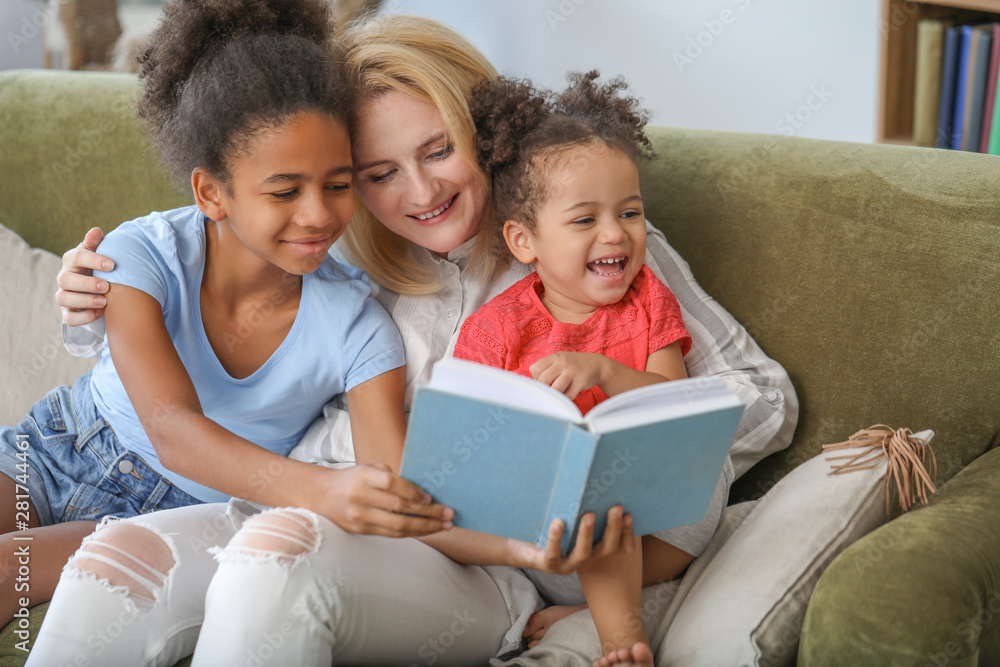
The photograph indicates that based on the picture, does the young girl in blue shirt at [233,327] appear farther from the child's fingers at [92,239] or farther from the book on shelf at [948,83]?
the book on shelf at [948,83]

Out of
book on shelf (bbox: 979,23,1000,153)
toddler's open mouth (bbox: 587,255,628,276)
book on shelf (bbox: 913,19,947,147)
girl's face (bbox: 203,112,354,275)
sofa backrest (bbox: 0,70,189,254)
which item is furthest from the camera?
book on shelf (bbox: 913,19,947,147)

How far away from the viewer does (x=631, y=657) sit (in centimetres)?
115

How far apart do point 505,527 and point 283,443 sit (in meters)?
0.62

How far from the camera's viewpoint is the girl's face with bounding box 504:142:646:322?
137cm

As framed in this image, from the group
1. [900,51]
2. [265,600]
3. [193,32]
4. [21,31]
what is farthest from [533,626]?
[21,31]

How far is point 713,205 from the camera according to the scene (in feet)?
5.41

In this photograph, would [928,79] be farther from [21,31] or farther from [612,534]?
[21,31]

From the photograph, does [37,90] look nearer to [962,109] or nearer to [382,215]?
[382,215]

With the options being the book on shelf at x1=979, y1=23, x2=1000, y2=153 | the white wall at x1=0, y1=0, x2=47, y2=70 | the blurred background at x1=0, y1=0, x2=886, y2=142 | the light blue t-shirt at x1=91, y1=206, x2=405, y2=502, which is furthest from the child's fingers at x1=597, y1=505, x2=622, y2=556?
the white wall at x1=0, y1=0, x2=47, y2=70

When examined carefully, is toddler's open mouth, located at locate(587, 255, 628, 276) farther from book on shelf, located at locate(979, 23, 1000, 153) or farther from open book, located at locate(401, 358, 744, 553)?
book on shelf, located at locate(979, 23, 1000, 153)

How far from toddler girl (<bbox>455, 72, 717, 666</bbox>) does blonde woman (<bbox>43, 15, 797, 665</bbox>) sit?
68 millimetres

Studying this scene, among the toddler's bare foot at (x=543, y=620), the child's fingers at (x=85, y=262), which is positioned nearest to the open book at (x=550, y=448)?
the toddler's bare foot at (x=543, y=620)

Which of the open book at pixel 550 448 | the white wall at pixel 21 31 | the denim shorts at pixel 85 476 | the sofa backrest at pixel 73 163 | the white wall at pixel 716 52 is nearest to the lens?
the open book at pixel 550 448

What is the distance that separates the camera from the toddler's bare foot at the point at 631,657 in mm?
1137
